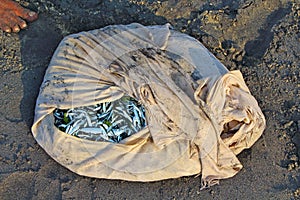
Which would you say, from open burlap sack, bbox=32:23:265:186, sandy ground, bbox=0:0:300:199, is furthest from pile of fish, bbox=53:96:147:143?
sandy ground, bbox=0:0:300:199

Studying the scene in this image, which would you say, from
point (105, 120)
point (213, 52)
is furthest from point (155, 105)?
point (213, 52)

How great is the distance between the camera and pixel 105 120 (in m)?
3.62

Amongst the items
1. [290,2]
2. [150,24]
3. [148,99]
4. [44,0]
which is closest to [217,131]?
[148,99]

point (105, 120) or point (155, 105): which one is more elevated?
point (155, 105)

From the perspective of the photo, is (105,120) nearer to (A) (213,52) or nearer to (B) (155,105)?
(B) (155,105)

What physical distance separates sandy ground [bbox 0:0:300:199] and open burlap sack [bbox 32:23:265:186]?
0.15 metres

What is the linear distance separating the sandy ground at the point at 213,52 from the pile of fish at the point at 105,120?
0.96ft

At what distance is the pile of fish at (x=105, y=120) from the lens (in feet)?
11.7

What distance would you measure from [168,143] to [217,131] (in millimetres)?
335

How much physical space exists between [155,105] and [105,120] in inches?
14.6

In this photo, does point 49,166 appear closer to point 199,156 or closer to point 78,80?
point 78,80

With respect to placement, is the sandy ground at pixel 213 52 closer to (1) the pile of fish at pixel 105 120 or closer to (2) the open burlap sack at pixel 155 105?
(2) the open burlap sack at pixel 155 105

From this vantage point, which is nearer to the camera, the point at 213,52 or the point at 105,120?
the point at 105,120

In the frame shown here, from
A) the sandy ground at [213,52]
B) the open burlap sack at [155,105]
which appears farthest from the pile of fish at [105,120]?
the sandy ground at [213,52]
